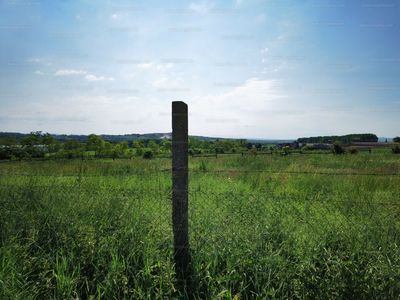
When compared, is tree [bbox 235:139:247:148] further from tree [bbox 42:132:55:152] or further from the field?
the field

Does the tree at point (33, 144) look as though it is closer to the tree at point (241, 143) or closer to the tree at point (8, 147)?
the tree at point (8, 147)

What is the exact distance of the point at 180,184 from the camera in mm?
2445

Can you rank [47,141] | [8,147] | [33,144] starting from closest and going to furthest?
[8,147] < [33,144] < [47,141]

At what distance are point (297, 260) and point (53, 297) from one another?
8.75 feet

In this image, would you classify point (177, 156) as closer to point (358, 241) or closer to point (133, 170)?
point (358, 241)

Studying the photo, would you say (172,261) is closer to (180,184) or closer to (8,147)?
(180,184)

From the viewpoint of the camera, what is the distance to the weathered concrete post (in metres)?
2.45

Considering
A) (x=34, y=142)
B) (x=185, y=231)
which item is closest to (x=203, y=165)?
(x=185, y=231)

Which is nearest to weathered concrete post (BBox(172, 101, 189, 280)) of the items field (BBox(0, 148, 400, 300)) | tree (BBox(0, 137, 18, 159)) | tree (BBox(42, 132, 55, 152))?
field (BBox(0, 148, 400, 300))

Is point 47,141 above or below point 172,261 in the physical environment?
above

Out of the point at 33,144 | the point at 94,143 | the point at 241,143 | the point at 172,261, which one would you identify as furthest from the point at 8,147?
the point at 241,143

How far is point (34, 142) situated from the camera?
37.4 metres

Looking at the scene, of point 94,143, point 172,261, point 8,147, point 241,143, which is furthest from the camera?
point 241,143

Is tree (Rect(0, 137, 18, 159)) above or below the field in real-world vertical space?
above
